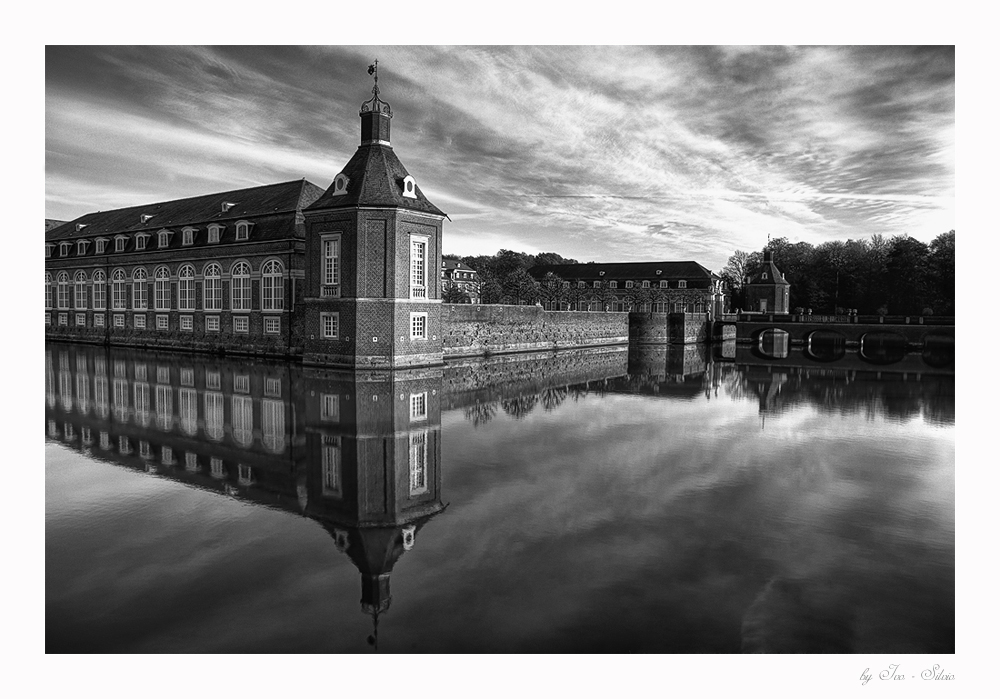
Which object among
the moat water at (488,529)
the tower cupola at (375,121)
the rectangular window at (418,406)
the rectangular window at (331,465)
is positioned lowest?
the moat water at (488,529)

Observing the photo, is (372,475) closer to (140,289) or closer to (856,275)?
(140,289)

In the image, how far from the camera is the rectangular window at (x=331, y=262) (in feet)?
97.2

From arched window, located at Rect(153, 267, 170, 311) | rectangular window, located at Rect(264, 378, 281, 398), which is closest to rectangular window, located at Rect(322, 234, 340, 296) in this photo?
rectangular window, located at Rect(264, 378, 281, 398)

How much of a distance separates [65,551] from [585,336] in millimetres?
46715

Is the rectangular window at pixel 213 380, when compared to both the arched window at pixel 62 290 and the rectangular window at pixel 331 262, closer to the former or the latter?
the rectangular window at pixel 331 262

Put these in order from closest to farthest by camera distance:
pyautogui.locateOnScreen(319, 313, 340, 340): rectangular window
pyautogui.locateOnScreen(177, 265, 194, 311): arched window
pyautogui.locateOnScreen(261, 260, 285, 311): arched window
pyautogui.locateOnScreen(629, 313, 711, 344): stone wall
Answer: pyautogui.locateOnScreen(319, 313, 340, 340): rectangular window < pyautogui.locateOnScreen(261, 260, 285, 311): arched window < pyautogui.locateOnScreen(177, 265, 194, 311): arched window < pyautogui.locateOnScreen(629, 313, 711, 344): stone wall

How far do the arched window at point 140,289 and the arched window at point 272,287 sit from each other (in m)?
11.0

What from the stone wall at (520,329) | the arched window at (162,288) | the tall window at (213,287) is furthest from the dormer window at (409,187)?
the arched window at (162,288)

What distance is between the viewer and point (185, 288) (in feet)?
127

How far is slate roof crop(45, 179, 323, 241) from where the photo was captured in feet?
119

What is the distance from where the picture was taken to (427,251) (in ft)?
99.9

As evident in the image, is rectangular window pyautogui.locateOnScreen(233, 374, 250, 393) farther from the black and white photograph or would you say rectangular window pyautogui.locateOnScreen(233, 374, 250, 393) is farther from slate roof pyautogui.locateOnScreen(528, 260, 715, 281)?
slate roof pyautogui.locateOnScreen(528, 260, 715, 281)
